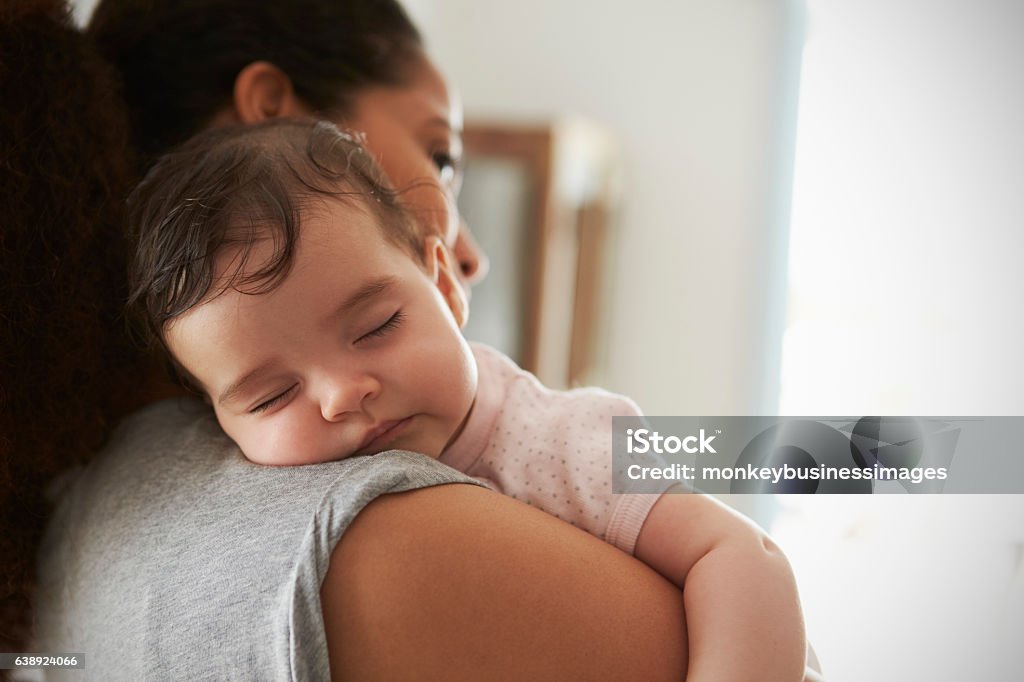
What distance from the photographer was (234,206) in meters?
0.70

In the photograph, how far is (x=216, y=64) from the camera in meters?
0.98

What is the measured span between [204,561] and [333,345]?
21cm

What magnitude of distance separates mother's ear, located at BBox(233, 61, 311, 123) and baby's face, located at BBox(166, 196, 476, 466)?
305mm

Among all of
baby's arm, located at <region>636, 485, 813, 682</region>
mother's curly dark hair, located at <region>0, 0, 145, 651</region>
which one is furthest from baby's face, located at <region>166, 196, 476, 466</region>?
baby's arm, located at <region>636, 485, 813, 682</region>

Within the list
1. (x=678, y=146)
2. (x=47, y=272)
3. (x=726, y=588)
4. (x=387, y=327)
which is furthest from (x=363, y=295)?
(x=678, y=146)

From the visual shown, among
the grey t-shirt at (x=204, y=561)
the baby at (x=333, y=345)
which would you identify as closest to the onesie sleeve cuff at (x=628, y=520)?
the baby at (x=333, y=345)

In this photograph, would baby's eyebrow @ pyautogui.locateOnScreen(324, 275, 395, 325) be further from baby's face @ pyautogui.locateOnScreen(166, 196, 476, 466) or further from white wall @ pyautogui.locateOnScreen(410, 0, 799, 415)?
white wall @ pyautogui.locateOnScreen(410, 0, 799, 415)

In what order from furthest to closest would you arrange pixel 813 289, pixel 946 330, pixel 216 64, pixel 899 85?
pixel 813 289, pixel 899 85, pixel 946 330, pixel 216 64

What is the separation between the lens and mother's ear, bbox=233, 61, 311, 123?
951mm

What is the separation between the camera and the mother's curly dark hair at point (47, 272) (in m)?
0.71

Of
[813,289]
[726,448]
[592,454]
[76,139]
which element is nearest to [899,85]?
[813,289]

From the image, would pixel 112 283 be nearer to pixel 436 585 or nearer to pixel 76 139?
pixel 76 139

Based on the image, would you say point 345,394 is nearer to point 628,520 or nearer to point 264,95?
point 628,520

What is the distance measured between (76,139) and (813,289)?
237 cm
